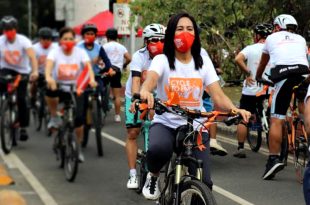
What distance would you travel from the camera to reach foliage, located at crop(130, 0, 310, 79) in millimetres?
15250

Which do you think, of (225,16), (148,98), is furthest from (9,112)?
(225,16)

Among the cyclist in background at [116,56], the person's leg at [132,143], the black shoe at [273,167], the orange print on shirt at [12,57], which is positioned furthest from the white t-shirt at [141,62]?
the cyclist in background at [116,56]

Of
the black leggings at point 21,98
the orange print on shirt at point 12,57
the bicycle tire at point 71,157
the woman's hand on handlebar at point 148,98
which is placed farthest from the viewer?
the black leggings at point 21,98

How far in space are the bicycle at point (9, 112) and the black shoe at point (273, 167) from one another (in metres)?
4.15

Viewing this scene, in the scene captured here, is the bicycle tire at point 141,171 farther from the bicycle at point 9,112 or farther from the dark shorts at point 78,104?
the bicycle at point 9,112

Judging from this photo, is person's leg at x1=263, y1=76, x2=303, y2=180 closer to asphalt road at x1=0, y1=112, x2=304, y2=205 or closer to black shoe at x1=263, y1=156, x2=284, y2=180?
black shoe at x1=263, y1=156, x2=284, y2=180

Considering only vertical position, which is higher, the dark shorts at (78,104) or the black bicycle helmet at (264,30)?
the black bicycle helmet at (264,30)

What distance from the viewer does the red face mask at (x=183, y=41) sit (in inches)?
205

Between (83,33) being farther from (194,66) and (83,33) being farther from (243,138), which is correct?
(194,66)

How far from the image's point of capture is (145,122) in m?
7.08

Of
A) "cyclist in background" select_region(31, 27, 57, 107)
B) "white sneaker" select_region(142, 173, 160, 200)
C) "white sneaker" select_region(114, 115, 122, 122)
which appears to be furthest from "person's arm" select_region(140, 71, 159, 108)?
"white sneaker" select_region(114, 115, 122, 122)

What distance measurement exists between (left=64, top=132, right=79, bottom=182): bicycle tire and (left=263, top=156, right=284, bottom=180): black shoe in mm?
2214

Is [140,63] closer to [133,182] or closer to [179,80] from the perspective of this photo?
[133,182]

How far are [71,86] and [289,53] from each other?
2779 millimetres
